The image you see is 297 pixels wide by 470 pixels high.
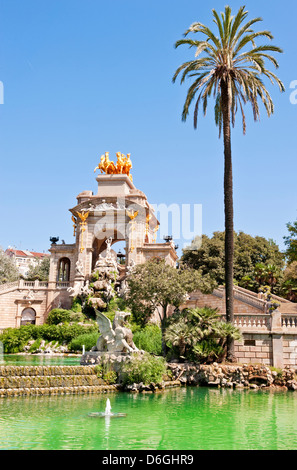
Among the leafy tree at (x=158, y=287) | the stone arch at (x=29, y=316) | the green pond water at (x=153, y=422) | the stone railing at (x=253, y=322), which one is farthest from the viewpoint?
the stone arch at (x=29, y=316)

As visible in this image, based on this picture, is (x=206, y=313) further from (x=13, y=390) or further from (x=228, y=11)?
(x=228, y=11)

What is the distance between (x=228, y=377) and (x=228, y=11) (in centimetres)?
1651

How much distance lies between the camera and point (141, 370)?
16.8 m

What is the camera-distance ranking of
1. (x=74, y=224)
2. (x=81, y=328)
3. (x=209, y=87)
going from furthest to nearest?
(x=74, y=224) < (x=81, y=328) < (x=209, y=87)

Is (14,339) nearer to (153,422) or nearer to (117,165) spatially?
(117,165)

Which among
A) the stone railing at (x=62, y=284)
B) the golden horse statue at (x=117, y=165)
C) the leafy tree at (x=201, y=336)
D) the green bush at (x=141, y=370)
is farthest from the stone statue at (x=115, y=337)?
the golden horse statue at (x=117, y=165)

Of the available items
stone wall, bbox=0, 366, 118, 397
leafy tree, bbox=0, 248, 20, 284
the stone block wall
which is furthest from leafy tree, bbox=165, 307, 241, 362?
leafy tree, bbox=0, 248, 20, 284

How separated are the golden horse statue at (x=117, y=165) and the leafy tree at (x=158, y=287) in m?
27.5

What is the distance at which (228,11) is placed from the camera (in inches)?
835

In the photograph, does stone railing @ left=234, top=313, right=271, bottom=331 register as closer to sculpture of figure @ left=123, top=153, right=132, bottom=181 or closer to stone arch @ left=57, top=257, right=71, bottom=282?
stone arch @ left=57, top=257, right=71, bottom=282

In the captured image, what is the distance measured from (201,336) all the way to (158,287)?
4608mm

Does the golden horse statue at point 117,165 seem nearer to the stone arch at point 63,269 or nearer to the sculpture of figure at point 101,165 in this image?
the sculpture of figure at point 101,165

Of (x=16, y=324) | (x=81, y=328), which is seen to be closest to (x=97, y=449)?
(x=81, y=328)

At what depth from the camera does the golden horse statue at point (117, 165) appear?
51281mm
